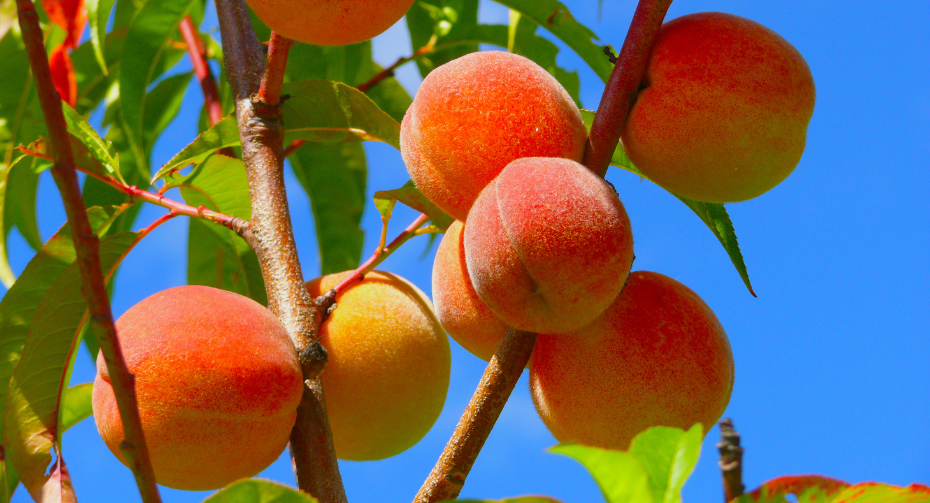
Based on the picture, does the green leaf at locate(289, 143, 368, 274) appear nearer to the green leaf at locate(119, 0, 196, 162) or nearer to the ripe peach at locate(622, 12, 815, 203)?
the green leaf at locate(119, 0, 196, 162)

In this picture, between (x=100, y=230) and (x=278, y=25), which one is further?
(x=100, y=230)

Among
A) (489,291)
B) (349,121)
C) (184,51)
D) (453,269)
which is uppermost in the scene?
(184,51)

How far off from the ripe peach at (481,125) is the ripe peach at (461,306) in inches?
5.2

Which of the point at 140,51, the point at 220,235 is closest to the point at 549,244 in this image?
the point at 220,235

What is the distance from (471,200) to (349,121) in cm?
47

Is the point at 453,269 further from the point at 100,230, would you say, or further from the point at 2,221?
the point at 2,221

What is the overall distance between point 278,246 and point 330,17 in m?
0.33

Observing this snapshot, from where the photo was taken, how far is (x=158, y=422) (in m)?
0.84

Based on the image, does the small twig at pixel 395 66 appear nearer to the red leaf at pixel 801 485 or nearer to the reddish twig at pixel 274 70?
the reddish twig at pixel 274 70

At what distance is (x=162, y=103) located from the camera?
2055 mm

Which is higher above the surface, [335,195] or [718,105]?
[335,195]

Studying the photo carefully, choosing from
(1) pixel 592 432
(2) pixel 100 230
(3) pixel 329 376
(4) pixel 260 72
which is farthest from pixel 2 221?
(1) pixel 592 432

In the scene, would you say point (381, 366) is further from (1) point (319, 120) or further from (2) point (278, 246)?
(1) point (319, 120)

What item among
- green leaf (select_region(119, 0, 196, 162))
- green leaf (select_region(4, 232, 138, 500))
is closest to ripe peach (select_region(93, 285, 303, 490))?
green leaf (select_region(4, 232, 138, 500))
